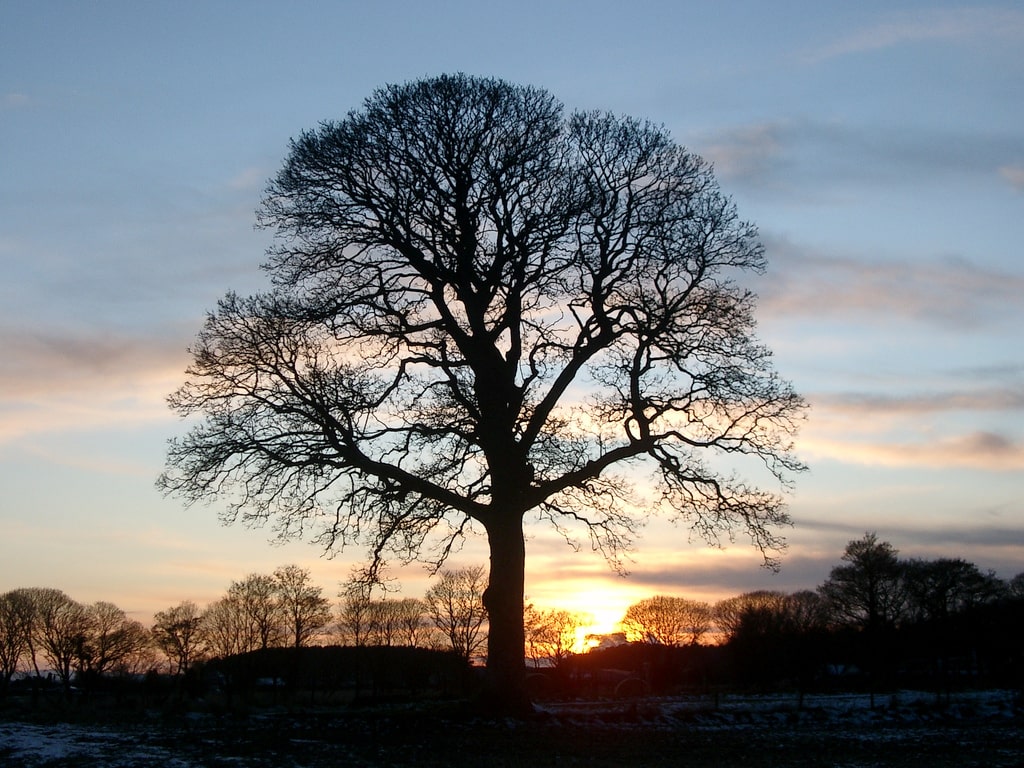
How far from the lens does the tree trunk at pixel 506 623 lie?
20.4 m

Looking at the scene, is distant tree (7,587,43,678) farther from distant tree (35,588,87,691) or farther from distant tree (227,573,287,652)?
distant tree (227,573,287,652)

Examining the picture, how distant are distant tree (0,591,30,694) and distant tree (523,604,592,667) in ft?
143

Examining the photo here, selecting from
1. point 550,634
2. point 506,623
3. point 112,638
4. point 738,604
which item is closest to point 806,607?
point 738,604

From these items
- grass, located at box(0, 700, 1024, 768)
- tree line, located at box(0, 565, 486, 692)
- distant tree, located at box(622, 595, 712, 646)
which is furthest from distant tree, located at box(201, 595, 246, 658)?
grass, located at box(0, 700, 1024, 768)

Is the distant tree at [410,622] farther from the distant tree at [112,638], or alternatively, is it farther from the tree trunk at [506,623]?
the tree trunk at [506,623]

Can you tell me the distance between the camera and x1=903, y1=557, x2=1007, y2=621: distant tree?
8056cm

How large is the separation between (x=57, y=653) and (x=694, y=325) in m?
75.0

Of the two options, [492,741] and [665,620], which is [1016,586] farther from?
[492,741]

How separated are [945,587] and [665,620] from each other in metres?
25.8

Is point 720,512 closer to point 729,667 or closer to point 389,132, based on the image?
point 389,132

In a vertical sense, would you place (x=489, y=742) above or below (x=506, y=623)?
below

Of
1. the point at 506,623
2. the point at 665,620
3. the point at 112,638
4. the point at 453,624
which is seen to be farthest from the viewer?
the point at 665,620

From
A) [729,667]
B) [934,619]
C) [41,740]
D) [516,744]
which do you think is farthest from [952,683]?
[41,740]

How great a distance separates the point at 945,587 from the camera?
8188 cm
